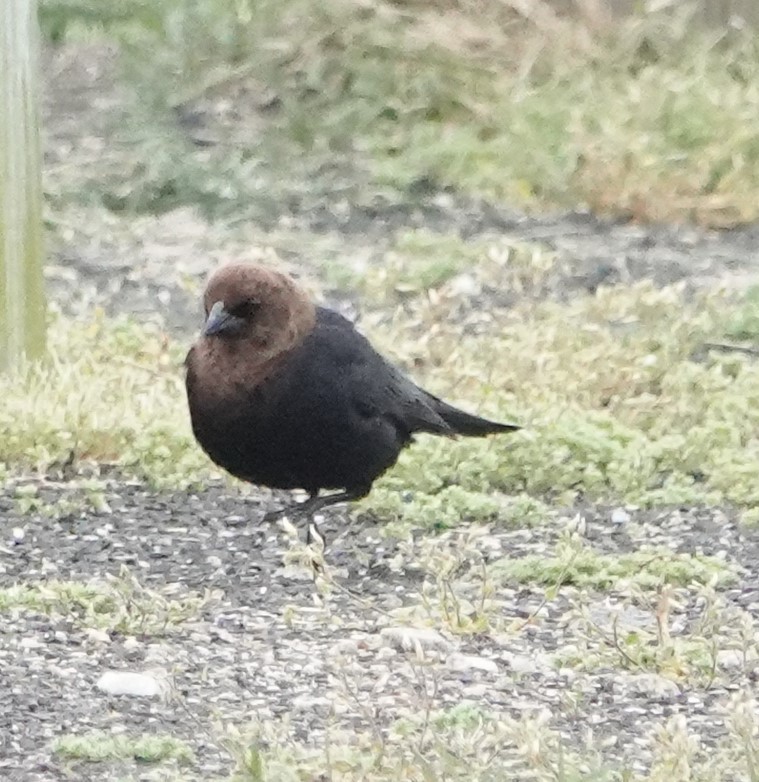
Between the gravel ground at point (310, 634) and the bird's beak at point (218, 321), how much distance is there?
58 cm

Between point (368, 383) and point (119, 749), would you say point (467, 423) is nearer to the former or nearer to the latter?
point (368, 383)

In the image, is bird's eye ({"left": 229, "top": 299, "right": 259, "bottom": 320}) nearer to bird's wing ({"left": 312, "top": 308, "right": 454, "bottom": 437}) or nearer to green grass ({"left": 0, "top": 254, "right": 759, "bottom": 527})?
bird's wing ({"left": 312, "top": 308, "right": 454, "bottom": 437})

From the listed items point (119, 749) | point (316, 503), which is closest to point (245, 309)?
point (316, 503)

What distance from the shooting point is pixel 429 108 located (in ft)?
34.0

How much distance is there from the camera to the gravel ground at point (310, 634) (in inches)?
152

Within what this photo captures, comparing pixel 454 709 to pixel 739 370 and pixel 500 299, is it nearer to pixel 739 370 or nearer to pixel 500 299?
pixel 739 370

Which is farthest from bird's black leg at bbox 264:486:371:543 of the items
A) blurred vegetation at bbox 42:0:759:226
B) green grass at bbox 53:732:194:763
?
blurred vegetation at bbox 42:0:759:226

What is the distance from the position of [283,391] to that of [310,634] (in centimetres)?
71

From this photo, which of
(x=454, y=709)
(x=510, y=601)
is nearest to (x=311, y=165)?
(x=510, y=601)

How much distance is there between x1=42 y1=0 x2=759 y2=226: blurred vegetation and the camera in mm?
9383

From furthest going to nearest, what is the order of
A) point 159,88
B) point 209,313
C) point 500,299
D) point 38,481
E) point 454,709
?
point 159,88
point 500,299
point 38,481
point 209,313
point 454,709

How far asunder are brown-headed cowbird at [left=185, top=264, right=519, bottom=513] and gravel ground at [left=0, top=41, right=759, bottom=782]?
0.24 meters

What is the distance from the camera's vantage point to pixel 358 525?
5.55m

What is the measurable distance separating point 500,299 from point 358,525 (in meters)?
2.61
